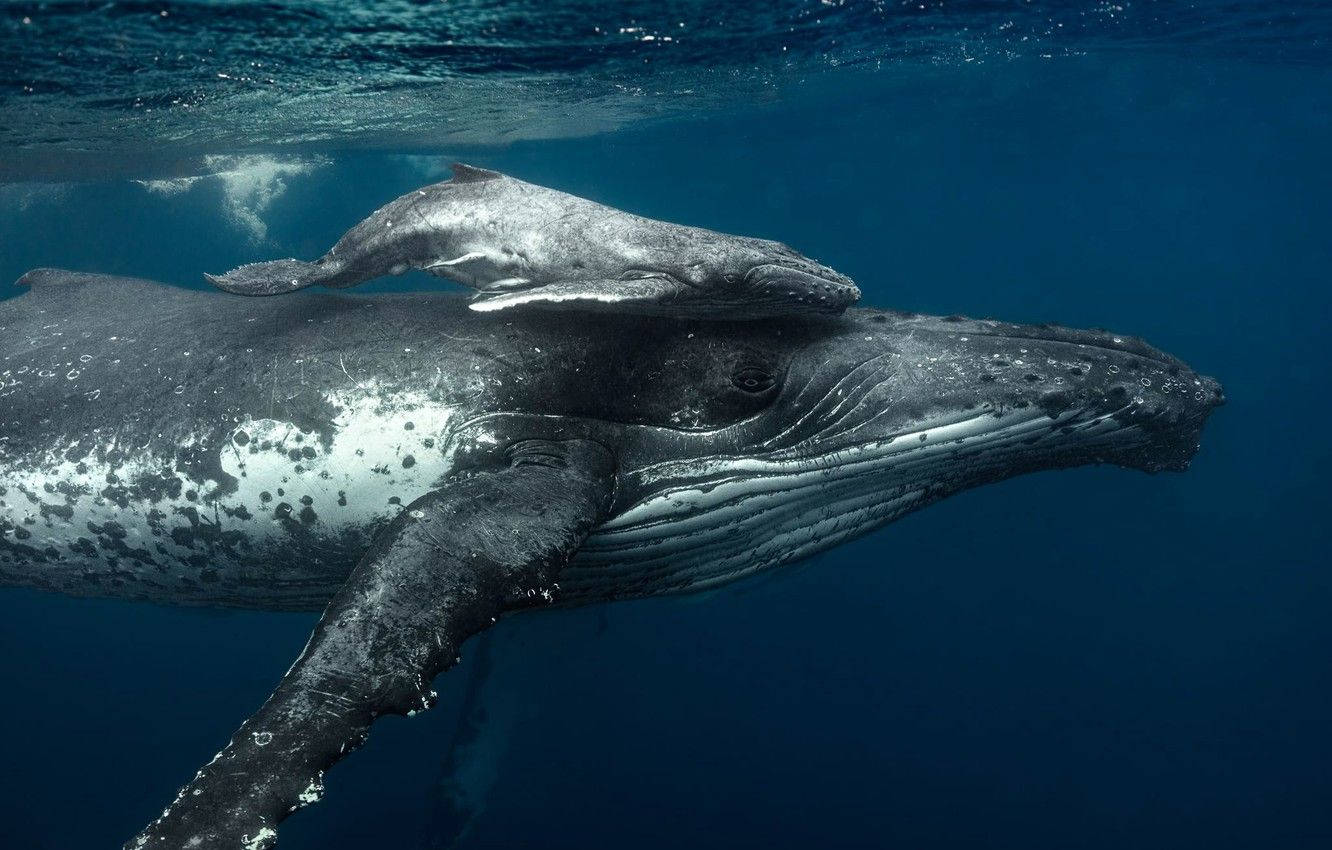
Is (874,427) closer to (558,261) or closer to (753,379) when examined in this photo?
(753,379)

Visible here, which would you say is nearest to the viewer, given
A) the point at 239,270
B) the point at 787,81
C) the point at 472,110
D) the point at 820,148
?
the point at 239,270

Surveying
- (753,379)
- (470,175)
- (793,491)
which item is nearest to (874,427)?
(793,491)

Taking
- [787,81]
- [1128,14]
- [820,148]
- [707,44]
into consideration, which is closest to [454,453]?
[707,44]

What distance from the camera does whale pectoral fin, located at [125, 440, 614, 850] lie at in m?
2.87

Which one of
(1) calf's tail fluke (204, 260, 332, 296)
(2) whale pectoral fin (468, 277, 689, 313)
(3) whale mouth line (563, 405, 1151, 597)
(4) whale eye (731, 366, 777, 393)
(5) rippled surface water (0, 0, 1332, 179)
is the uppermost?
(5) rippled surface water (0, 0, 1332, 179)

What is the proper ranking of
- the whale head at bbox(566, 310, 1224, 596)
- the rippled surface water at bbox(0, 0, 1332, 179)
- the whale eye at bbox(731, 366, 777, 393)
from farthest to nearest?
the rippled surface water at bbox(0, 0, 1332, 179) < the whale eye at bbox(731, 366, 777, 393) < the whale head at bbox(566, 310, 1224, 596)

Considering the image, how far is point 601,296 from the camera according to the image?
447cm

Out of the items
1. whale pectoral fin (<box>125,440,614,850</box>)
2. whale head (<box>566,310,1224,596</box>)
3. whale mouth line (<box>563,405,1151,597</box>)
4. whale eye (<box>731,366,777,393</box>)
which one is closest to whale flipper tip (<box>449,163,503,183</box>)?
whale head (<box>566,310,1224,596</box>)

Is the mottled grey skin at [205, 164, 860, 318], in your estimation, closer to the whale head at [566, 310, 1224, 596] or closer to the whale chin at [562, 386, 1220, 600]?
the whale head at [566, 310, 1224, 596]

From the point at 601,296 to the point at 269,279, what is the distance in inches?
136

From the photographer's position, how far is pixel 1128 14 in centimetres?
1875

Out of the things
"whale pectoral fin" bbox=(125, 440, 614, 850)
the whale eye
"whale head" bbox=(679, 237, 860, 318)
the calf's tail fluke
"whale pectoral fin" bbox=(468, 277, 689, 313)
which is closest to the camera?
"whale pectoral fin" bbox=(125, 440, 614, 850)

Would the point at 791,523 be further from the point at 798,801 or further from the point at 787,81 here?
the point at 787,81

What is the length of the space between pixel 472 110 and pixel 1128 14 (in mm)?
17852
